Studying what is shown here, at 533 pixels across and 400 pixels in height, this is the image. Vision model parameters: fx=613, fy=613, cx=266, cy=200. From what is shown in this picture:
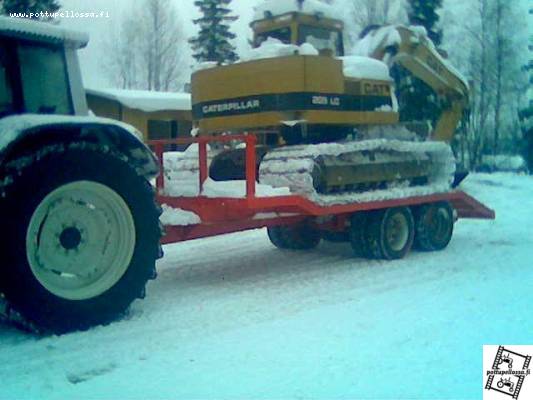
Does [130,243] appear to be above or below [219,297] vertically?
above

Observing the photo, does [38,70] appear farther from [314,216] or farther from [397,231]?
[397,231]

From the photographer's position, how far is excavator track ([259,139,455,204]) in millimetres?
6512

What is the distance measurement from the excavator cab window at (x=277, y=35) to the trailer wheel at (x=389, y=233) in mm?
2430

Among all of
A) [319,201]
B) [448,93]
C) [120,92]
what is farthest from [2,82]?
[120,92]

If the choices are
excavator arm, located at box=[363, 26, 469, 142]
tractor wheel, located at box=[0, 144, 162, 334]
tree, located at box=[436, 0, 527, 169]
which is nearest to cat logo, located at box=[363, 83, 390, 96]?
excavator arm, located at box=[363, 26, 469, 142]

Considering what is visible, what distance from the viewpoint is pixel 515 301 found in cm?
544

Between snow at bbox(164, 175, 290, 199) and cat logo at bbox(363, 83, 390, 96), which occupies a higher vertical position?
cat logo at bbox(363, 83, 390, 96)

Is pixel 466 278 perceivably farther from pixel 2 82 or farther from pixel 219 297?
pixel 2 82

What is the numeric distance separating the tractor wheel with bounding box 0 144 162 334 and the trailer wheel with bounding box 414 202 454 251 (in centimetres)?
442

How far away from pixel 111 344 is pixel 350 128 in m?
4.60

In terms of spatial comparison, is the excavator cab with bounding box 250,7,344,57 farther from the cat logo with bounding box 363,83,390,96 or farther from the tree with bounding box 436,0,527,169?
the tree with bounding box 436,0,527,169

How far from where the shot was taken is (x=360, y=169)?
731 cm

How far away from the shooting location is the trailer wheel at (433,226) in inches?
325

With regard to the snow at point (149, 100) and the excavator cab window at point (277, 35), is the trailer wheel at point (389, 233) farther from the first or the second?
the snow at point (149, 100)
